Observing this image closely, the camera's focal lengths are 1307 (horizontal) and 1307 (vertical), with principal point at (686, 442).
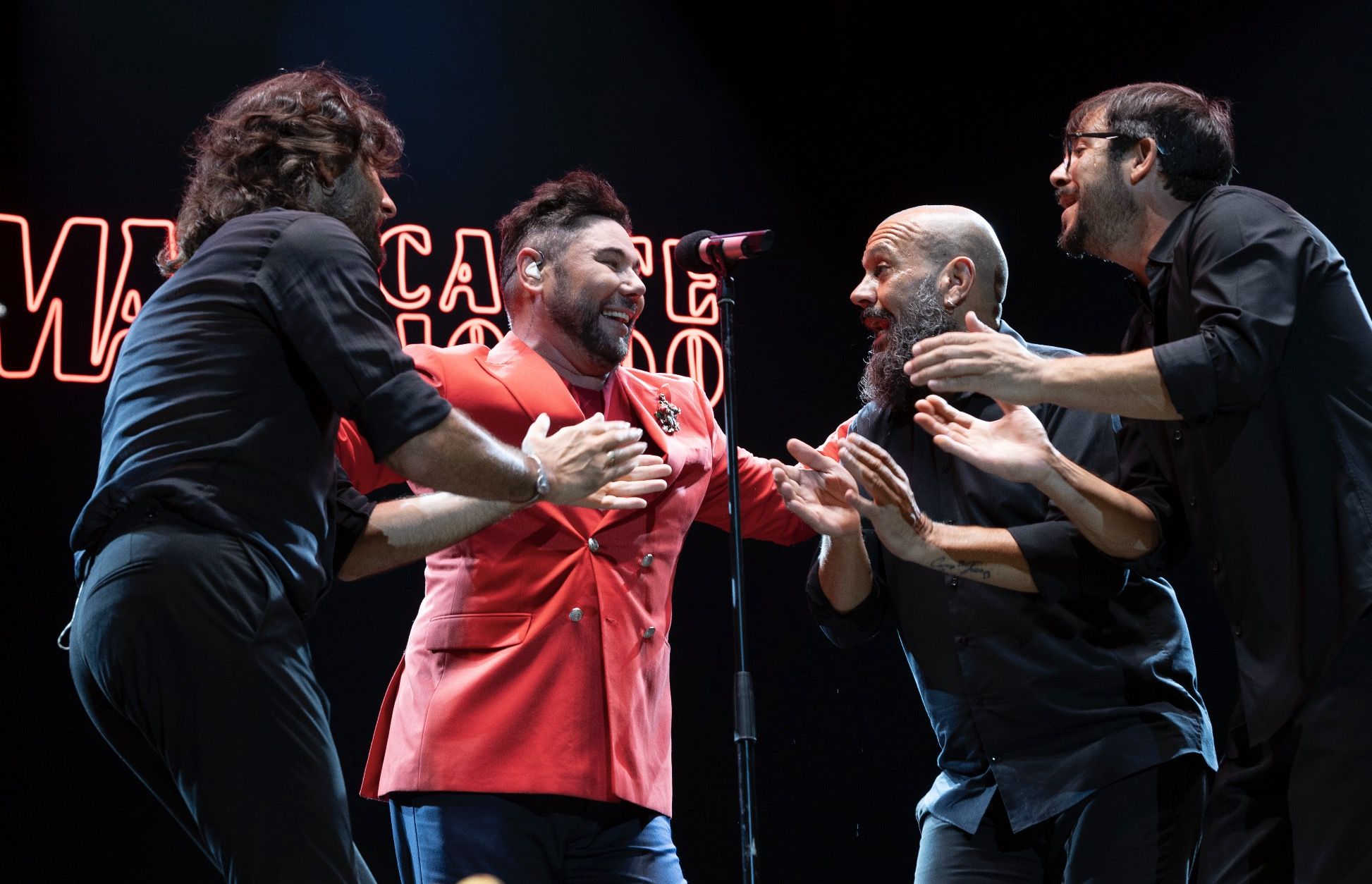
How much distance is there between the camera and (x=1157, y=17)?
5672mm

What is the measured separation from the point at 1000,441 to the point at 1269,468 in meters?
0.59

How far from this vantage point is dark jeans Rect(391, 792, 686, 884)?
2.65 metres

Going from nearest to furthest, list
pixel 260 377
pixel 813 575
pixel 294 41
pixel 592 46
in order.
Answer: pixel 260 377 → pixel 813 575 → pixel 294 41 → pixel 592 46

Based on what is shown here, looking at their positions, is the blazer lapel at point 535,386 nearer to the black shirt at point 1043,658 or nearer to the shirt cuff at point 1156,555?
the black shirt at point 1043,658

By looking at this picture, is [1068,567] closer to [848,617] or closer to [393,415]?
[848,617]

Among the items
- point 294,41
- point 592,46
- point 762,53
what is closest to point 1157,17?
point 762,53

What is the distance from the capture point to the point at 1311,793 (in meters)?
2.11

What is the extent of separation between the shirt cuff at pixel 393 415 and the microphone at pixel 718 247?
1078 millimetres

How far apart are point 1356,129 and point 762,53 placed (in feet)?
8.30

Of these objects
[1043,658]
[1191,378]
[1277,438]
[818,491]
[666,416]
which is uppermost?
[1191,378]

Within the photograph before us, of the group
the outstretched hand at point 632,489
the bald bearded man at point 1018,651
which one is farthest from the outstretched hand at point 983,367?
the outstretched hand at point 632,489

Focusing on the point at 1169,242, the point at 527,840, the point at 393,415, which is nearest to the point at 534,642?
the point at 527,840

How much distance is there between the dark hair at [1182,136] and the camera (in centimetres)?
272

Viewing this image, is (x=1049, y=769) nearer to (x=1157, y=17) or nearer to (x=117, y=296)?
(x=117, y=296)
